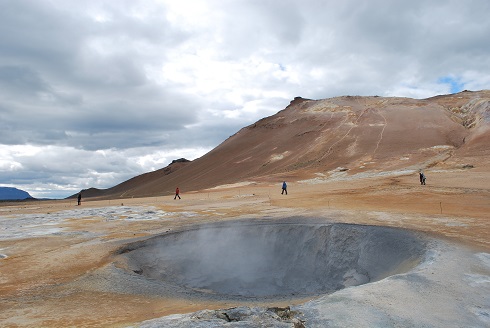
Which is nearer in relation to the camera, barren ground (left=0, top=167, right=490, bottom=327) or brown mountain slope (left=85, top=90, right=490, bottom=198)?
barren ground (left=0, top=167, right=490, bottom=327)

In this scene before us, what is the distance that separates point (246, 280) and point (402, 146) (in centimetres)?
4946

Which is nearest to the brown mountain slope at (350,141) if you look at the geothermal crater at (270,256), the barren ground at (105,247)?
the barren ground at (105,247)

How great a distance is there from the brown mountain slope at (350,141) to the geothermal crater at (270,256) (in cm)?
3416

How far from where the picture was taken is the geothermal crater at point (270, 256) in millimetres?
11789

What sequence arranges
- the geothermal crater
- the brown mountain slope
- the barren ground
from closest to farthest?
the barren ground
the geothermal crater
the brown mountain slope

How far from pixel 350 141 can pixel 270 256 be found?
53.2 m

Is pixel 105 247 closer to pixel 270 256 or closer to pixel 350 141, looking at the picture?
pixel 270 256

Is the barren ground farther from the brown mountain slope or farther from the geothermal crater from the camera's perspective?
the brown mountain slope

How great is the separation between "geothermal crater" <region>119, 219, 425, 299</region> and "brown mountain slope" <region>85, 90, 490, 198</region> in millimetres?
34160

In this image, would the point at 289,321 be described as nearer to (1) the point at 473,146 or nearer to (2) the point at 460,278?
(2) the point at 460,278

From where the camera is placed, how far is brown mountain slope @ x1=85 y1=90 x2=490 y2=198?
5150cm

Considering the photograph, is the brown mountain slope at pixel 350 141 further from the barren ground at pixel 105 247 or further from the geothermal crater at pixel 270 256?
the geothermal crater at pixel 270 256

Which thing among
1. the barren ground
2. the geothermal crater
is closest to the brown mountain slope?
the barren ground

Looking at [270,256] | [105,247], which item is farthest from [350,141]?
[105,247]
